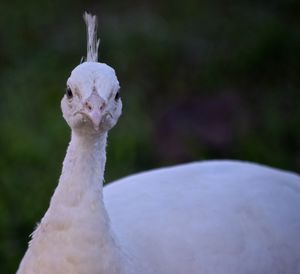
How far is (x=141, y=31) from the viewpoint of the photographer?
245 inches

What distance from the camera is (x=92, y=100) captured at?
2611 millimetres

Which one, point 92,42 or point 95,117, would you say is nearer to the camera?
point 95,117

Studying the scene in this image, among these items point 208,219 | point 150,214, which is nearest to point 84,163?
A: point 150,214

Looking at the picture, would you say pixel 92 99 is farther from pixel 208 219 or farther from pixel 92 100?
pixel 208 219

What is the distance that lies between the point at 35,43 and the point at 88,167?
12.2ft

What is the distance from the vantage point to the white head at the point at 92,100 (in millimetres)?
2609

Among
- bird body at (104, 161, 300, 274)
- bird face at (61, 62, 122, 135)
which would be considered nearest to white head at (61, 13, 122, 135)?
bird face at (61, 62, 122, 135)

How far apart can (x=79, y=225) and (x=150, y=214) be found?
1.79 feet

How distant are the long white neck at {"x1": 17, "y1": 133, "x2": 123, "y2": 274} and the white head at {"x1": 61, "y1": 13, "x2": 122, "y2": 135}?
10cm

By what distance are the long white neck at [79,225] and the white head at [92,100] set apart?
0.10 meters

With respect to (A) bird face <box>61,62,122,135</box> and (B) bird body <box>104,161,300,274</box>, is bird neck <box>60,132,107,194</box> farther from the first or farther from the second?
(B) bird body <box>104,161,300,274</box>

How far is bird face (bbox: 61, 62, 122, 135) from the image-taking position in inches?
103

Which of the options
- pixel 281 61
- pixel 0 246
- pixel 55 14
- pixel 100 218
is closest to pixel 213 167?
pixel 100 218

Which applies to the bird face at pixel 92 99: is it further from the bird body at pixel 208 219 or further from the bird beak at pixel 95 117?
the bird body at pixel 208 219
